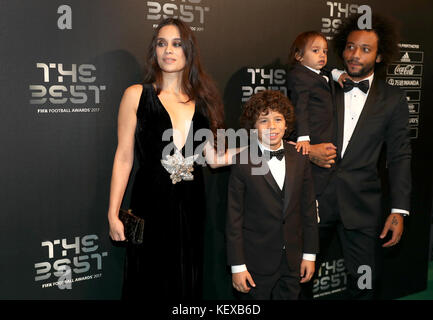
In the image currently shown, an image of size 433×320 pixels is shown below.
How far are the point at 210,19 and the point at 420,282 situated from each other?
3.30 meters

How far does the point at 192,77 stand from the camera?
2934mm

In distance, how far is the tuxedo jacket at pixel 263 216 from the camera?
282 cm

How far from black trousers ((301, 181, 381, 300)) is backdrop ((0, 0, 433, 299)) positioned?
2.52 feet

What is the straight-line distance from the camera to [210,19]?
11.0 ft

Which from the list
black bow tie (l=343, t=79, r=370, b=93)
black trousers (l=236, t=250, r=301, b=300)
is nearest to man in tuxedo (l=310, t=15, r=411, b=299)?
black bow tie (l=343, t=79, r=370, b=93)

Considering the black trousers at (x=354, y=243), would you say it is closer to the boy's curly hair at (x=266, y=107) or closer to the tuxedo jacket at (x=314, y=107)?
the tuxedo jacket at (x=314, y=107)

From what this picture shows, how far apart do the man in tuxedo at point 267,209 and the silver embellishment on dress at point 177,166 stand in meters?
0.27

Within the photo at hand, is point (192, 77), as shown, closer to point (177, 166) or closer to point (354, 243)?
point (177, 166)

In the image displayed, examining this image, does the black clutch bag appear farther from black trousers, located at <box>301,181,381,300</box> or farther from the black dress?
black trousers, located at <box>301,181,381,300</box>

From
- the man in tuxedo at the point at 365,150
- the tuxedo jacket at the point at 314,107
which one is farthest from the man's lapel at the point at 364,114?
the tuxedo jacket at the point at 314,107

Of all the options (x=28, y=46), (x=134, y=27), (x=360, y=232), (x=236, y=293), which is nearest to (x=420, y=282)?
(x=360, y=232)

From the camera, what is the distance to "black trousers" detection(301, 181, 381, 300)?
3.31 m

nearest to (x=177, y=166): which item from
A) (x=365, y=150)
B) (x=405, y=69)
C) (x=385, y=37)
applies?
(x=365, y=150)

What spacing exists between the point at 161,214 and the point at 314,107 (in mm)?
1248
